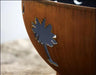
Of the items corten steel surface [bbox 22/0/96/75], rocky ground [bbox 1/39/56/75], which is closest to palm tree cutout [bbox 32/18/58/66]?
corten steel surface [bbox 22/0/96/75]

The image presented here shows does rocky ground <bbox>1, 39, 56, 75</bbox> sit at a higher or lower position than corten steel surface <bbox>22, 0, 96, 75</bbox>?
lower

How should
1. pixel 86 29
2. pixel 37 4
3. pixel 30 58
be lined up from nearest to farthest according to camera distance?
pixel 86 29
pixel 37 4
pixel 30 58

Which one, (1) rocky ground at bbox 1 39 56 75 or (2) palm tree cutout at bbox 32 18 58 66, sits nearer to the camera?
(2) palm tree cutout at bbox 32 18 58 66

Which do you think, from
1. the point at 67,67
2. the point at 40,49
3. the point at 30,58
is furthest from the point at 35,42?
the point at 30,58

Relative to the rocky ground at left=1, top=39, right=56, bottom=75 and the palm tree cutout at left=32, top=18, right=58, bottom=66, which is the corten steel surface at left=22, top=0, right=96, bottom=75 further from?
the rocky ground at left=1, top=39, right=56, bottom=75

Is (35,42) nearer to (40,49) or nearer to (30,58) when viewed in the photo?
(40,49)

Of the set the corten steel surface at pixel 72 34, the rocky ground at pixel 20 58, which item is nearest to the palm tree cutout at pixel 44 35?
the corten steel surface at pixel 72 34
